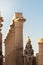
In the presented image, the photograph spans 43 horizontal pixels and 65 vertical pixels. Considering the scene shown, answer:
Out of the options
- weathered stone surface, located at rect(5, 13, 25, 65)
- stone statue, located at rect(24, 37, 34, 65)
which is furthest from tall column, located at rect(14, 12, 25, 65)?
stone statue, located at rect(24, 37, 34, 65)

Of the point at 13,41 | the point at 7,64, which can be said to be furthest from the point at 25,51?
the point at 7,64

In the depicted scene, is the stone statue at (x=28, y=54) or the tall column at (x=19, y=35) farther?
the tall column at (x=19, y=35)

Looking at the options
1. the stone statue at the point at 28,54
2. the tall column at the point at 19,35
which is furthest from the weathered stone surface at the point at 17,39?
the stone statue at the point at 28,54

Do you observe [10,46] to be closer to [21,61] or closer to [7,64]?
[7,64]

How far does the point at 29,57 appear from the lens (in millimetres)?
23203

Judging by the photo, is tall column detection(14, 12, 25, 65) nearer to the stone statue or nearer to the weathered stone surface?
the weathered stone surface

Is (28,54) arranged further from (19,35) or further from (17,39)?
(19,35)

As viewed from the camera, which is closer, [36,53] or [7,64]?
[36,53]

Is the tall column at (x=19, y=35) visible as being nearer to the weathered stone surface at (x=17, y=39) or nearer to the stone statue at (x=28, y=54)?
the weathered stone surface at (x=17, y=39)

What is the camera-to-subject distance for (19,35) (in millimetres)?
24094

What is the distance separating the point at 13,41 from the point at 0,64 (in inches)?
90.2

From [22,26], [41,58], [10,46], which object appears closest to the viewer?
[41,58]

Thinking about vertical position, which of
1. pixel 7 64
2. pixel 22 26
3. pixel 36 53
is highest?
pixel 22 26

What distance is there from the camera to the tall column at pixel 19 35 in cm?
2370
